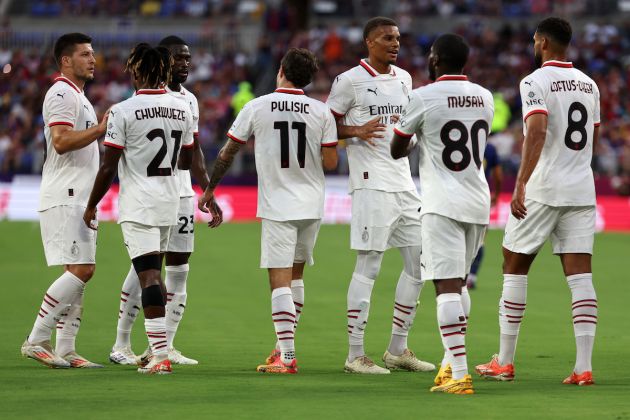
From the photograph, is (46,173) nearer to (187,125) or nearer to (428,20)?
(187,125)

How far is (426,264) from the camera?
8883mm

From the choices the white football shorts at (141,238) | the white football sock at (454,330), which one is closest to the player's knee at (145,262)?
the white football shorts at (141,238)

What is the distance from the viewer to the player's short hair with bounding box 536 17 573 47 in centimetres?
927

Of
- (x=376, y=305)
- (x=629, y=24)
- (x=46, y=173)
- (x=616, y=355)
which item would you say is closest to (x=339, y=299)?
(x=376, y=305)

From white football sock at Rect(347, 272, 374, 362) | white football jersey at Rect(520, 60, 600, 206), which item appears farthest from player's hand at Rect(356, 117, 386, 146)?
white football jersey at Rect(520, 60, 600, 206)

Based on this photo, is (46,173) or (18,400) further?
(46,173)

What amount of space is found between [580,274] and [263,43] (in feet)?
93.6

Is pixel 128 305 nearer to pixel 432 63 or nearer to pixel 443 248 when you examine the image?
pixel 443 248

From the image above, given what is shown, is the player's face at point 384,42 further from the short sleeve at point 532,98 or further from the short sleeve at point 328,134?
the short sleeve at point 532,98

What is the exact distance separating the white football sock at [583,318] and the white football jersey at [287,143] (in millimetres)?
2146

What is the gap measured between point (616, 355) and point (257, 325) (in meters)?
4.05

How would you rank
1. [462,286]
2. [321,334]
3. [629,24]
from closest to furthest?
1. [462,286]
2. [321,334]
3. [629,24]

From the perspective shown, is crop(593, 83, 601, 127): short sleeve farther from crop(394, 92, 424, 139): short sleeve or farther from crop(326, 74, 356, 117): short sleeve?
crop(326, 74, 356, 117): short sleeve

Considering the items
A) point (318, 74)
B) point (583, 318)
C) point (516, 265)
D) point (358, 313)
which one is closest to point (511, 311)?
point (516, 265)
